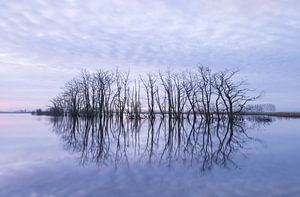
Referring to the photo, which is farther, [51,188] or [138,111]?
[138,111]

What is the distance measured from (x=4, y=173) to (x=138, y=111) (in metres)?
44.7

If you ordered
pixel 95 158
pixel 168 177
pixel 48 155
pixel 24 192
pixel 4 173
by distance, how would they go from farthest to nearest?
pixel 48 155, pixel 95 158, pixel 4 173, pixel 168 177, pixel 24 192

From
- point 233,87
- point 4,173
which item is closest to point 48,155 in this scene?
point 4,173

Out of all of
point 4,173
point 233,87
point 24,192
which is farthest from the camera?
point 233,87

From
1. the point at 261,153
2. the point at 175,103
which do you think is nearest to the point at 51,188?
the point at 261,153

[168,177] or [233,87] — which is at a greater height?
[233,87]

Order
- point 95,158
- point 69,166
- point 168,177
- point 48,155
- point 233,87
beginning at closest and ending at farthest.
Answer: point 168,177 < point 69,166 < point 95,158 < point 48,155 < point 233,87

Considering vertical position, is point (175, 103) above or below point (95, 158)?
above

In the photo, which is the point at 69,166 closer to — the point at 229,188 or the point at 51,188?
the point at 51,188

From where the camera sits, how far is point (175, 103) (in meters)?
49.7

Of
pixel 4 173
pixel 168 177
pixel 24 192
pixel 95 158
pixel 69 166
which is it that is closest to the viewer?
pixel 24 192

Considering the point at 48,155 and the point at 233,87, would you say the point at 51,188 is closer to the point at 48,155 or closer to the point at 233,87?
the point at 48,155

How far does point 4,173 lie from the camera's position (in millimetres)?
7723

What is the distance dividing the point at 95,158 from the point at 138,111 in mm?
42376
